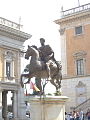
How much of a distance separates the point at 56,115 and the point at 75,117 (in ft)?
44.3

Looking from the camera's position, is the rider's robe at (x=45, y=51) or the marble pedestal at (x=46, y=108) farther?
Result: the rider's robe at (x=45, y=51)

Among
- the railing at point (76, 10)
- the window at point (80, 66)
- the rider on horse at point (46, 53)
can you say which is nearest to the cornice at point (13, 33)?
the railing at point (76, 10)

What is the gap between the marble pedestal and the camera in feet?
38.3

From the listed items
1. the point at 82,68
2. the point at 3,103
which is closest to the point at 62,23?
the point at 82,68

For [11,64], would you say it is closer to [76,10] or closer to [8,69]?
[8,69]

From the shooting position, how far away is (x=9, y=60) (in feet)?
122

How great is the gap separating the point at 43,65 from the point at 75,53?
25854mm

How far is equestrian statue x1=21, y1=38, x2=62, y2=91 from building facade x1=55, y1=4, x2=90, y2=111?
2366 centimetres

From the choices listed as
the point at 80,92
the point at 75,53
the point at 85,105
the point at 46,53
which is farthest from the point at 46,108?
the point at 75,53

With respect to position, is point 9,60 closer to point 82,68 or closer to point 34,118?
point 82,68

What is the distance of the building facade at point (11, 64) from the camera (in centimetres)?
3597

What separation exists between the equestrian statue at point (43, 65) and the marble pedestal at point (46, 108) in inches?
29.9

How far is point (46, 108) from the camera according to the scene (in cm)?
1174

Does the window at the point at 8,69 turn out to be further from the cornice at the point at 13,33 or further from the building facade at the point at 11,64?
the cornice at the point at 13,33
